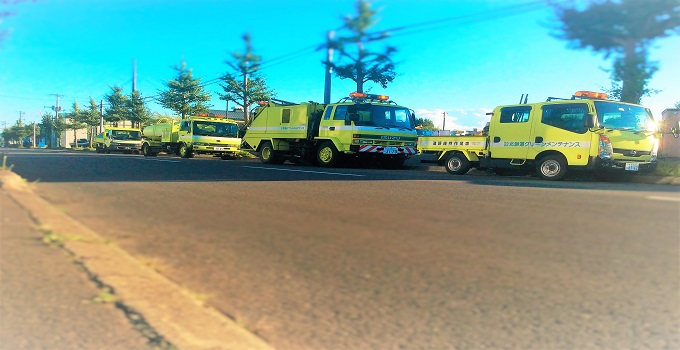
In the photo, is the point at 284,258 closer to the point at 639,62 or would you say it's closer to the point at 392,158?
the point at 639,62

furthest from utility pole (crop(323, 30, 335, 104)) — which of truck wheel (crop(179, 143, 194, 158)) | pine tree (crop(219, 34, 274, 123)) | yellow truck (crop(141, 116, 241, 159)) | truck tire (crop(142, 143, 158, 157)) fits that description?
truck tire (crop(142, 143, 158, 157))

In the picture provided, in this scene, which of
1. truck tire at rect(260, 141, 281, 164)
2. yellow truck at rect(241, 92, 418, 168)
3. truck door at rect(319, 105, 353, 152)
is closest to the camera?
yellow truck at rect(241, 92, 418, 168)

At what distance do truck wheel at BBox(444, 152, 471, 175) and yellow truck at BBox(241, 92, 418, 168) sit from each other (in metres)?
2.29

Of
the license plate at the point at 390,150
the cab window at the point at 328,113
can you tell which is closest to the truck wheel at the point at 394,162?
the license plate at the point at 390,150

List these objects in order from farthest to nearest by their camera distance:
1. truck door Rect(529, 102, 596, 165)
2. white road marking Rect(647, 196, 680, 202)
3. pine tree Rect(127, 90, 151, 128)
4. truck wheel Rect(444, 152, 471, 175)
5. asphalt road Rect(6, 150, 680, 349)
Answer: truck wheel Rect(444, 152, 471, 175) < truck door Rect(529, 102, 596, 165) < pine tree Rect(127, 90, 151, 128) < white road marking Rect(647, 196, 680, 202) < asphalt road Rect(6, 150, 680, 349)

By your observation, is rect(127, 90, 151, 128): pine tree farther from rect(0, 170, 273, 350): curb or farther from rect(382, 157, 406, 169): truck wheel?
rect(382, 157, 406, 169): truck wheel

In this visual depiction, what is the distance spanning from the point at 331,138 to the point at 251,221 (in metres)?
11.1

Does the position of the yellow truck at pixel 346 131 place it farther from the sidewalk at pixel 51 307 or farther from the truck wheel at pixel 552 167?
the sidewalk at pixel 51 307

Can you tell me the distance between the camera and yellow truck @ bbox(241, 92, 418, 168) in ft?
50.3

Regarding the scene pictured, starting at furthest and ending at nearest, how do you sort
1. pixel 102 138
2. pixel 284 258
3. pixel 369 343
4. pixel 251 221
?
pixel 102 138 < pixel 251 221 < pixel 284 258 < pixel 369 343

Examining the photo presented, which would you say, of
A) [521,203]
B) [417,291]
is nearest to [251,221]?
[417,291]

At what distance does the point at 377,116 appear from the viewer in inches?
608

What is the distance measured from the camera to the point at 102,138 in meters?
29.5

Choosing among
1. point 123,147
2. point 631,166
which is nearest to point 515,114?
point 631,166
